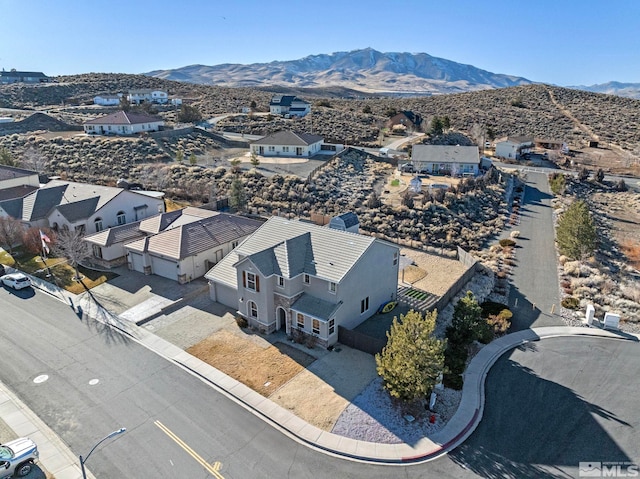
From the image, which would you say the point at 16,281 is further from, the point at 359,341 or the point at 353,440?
the point at 353,440

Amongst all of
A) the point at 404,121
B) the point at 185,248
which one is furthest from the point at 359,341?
the point at 404,121

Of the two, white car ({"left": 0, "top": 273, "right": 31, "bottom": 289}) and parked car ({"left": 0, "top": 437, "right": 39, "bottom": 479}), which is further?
white car ({"left": 0, "top": 273, "right": 31, "bottom": 289})

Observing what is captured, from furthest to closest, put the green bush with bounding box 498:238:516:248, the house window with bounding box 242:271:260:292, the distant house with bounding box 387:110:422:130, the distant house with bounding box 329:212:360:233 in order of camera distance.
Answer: the distant house with bounding box 387:110:422:130 < the green bush with bounding box 498:238:516:248 < the distant house with bounding box 329:212:360:233 < the house window with bounding box 242:271:260:292

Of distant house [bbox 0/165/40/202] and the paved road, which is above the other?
distant house [bbox 0/165/40/202]

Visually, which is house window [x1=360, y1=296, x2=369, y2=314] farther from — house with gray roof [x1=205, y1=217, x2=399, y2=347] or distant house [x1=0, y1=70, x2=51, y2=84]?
distant house [x1=0, y1=70, x2=51, y2=84]

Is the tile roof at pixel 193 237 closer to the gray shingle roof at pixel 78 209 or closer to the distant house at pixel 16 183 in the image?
the gray shingle roof at pixel 78 209

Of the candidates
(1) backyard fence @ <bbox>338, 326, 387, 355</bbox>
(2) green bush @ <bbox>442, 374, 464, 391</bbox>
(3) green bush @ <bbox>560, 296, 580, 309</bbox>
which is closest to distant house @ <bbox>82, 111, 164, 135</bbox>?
(1) backyard fence @ <bbox>338, 326, 387, 355</bbox>

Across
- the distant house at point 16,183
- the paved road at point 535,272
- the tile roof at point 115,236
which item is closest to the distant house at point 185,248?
the tile roof at point 115,236
